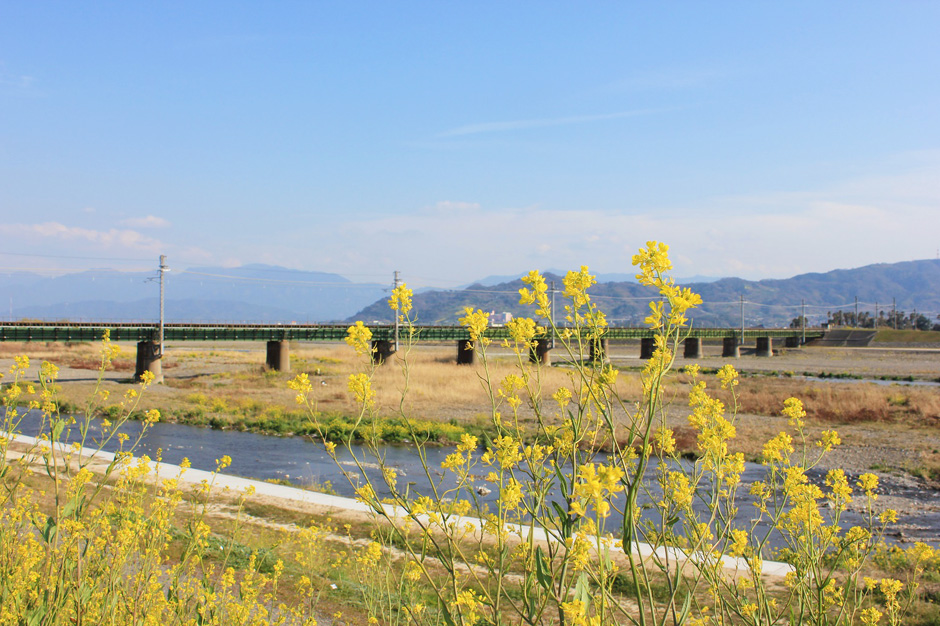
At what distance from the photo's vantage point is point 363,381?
3271 millimetres

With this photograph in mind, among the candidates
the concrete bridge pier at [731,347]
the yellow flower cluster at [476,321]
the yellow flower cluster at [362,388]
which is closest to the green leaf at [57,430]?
the yellow flower cluster at [362,388]

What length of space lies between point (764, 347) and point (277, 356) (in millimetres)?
68718

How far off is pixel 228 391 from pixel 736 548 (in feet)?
137

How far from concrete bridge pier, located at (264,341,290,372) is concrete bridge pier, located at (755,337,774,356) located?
66.6 m

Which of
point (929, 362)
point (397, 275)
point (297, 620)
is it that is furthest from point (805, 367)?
point (297, 620)

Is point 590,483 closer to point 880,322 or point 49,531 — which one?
point 49,531

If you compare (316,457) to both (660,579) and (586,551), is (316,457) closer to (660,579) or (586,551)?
(660,579)

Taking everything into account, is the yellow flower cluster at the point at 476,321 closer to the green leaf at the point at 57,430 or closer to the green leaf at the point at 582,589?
the green leaf at the point at 582,589

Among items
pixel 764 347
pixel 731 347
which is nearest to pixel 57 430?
pixel 731 347

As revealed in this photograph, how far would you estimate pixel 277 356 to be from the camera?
56156mm

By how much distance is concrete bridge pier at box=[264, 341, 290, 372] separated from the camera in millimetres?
55688

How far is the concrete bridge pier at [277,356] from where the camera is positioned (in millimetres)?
55688

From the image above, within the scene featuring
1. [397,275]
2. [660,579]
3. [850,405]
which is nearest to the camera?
[660,579]

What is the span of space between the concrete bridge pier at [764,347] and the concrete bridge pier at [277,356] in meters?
66.6
